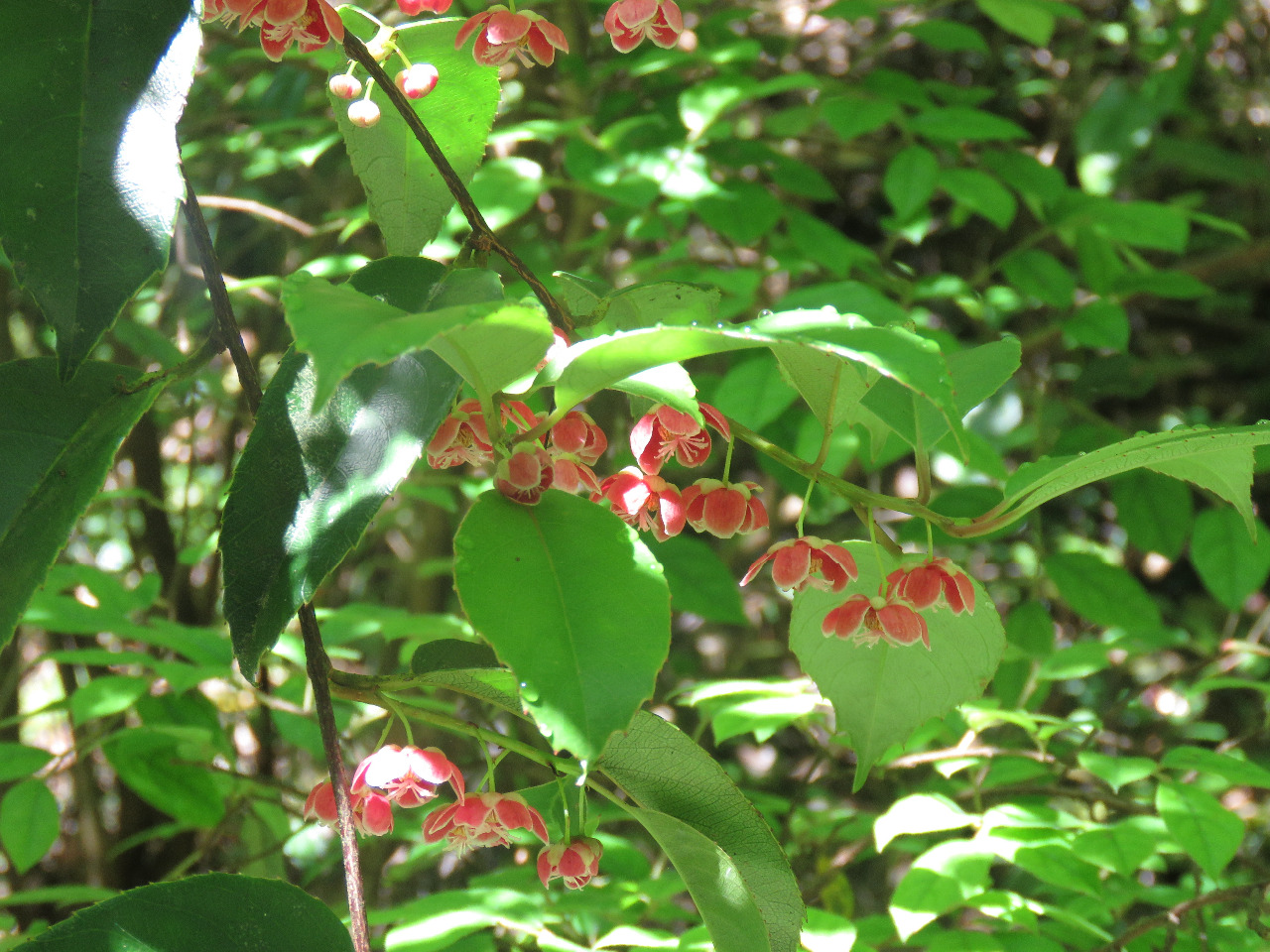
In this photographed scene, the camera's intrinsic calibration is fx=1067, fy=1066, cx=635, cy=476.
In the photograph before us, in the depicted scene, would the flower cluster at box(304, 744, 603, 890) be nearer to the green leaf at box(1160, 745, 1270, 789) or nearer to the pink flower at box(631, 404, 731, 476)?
the pink flower at box(631, 404, 731, 476)

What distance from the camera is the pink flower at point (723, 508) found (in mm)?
597

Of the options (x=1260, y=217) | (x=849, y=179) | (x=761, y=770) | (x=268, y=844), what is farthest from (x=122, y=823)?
(x=1260, y=217)

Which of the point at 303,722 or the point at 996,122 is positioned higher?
the point at 996,122

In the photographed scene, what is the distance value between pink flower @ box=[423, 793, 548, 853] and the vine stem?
0.37 ft

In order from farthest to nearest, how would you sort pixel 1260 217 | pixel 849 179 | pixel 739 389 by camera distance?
pixel 849 179
pixel 1260 217
pixel 739 389

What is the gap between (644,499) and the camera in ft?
1.95

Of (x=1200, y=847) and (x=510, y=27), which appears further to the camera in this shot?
(x=1200, y=847)

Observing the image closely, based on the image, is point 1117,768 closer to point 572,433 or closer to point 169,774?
point 572,433

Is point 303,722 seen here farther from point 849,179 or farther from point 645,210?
point 849,179

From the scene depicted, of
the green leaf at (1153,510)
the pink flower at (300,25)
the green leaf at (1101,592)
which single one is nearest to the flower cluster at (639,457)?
the pink flower at (300,25)

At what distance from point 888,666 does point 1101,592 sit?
3.73 ft

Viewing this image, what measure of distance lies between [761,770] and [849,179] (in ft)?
4.58

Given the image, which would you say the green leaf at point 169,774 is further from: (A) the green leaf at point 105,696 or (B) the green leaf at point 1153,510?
(B) the green leaf at point 1153,510

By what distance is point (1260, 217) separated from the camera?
2.33m
